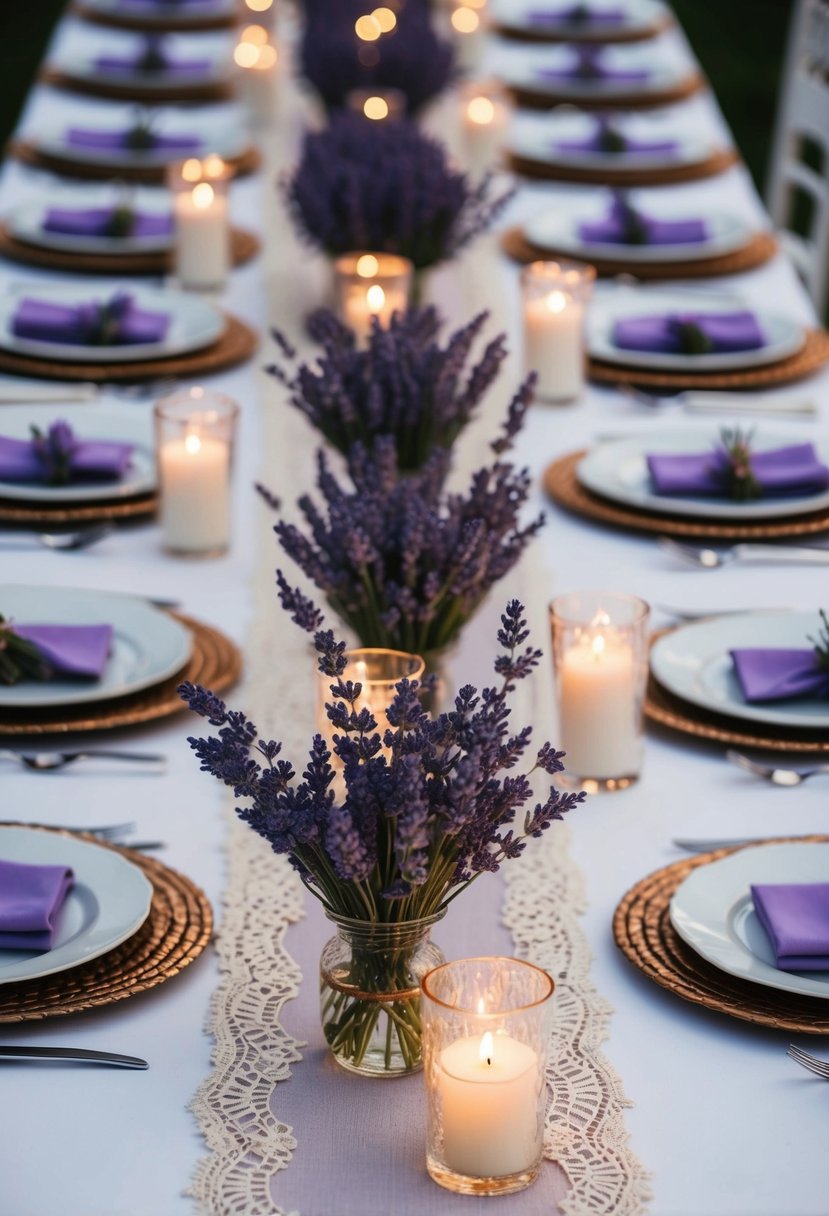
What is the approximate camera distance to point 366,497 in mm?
1649

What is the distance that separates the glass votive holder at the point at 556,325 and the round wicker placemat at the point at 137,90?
181 cm

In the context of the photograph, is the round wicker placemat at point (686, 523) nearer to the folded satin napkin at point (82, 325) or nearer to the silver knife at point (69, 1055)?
the folded satin napkin at point (82, 325)

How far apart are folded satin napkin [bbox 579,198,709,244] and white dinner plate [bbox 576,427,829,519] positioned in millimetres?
800

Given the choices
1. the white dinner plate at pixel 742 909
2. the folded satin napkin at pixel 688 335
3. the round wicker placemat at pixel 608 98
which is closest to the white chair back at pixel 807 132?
the round wicker placemat at pixel 608 98

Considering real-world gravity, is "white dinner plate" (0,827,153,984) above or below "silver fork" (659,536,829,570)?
above

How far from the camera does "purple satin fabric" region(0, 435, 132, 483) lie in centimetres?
220

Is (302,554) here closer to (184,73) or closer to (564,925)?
(564,925)

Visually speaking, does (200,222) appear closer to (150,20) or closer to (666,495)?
(666,495)

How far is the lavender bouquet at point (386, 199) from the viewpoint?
264 cm

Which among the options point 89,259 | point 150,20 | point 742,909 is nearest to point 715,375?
point 89,259

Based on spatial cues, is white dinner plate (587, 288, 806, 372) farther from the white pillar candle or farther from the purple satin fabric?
the white pillar candle

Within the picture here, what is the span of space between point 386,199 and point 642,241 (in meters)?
0.57

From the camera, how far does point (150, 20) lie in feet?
15.6

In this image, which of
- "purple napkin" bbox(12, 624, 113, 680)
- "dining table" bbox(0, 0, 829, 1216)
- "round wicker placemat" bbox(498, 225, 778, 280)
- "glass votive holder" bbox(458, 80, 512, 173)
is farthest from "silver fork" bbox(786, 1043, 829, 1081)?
"glass votive holder" bbox(458, 80, 512, 173)
